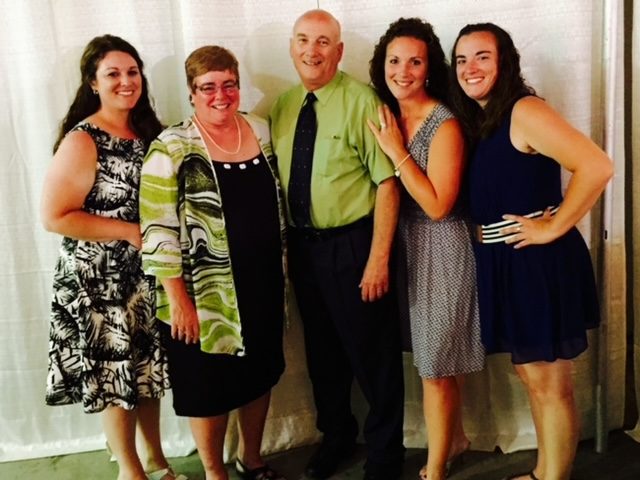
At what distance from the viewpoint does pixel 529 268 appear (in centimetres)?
171

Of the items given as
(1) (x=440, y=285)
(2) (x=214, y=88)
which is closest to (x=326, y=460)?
(1) (x=440, y=285)

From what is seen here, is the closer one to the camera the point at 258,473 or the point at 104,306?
the point at 104,306

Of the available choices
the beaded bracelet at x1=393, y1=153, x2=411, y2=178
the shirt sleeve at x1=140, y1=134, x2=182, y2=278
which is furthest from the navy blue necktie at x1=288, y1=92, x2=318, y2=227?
the shirt sleeve at x1=140, y1=134, x2=182, y2=278

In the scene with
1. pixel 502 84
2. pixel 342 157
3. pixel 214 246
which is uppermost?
pixel 502 84

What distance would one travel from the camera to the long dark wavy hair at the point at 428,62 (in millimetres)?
1804

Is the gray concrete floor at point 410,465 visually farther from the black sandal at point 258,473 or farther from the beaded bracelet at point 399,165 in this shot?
the beaded bracelet at point 399,165

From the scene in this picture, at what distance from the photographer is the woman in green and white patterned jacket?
172 cm

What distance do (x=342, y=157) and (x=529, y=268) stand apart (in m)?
0.59

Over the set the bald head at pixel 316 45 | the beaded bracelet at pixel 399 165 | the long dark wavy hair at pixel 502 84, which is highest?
the bald head at pixel 316 45

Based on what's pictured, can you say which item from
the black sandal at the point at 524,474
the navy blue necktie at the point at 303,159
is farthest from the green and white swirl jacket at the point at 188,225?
the black sandal at the point at 524,474

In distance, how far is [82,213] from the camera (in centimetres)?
176

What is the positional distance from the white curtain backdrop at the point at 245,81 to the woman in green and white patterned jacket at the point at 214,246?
1.08ft

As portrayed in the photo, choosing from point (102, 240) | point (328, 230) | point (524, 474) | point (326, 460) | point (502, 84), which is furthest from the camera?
point (326, 460)

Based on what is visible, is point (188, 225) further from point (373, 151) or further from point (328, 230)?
point (373, 151)
